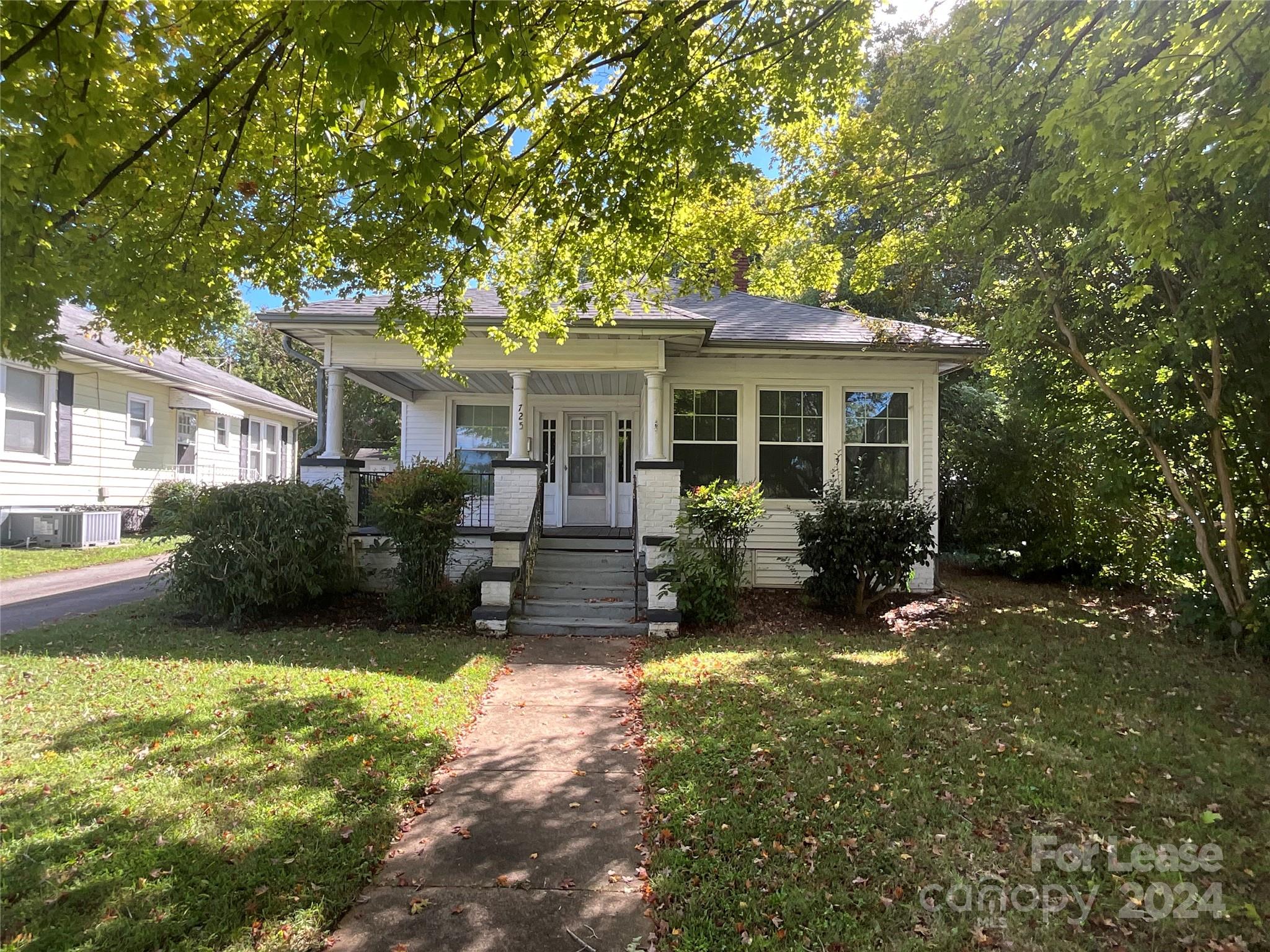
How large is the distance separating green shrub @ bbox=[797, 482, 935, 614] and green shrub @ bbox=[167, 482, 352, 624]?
6186 millimetres

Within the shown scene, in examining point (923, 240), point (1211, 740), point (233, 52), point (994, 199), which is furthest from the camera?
point (923, 240)

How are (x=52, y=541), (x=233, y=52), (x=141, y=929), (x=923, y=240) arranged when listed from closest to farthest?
(x=141, y=929) < (x=233, y=52) < (x=923, y=240) < (x=52, y=541)

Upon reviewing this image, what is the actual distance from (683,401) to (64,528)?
1279 cm

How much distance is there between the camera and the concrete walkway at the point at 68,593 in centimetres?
761

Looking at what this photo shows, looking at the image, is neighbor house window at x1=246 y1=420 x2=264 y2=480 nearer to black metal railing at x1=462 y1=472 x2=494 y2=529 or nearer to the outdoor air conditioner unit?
the outdoor air conditioner unit

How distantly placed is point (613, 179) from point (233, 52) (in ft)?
8.26

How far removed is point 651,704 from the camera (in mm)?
5176

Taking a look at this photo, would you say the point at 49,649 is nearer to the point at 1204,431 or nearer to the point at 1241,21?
the point at 1241,21

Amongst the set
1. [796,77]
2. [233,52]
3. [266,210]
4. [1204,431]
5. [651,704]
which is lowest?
[651,704]

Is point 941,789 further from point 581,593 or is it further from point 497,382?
point 497,382

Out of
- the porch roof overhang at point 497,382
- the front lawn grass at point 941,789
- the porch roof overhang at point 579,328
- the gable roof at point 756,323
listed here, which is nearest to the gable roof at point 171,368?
the porch roof overhang at point 579,328

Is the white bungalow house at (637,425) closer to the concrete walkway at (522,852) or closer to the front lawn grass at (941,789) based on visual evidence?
the front lawn grass at (941,789)

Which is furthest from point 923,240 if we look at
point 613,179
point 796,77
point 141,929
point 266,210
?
point 141,929

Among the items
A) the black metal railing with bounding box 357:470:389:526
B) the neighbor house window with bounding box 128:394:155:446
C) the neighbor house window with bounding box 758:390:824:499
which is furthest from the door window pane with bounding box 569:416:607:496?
the neighbor house window with bounding box 128:394:155:446
